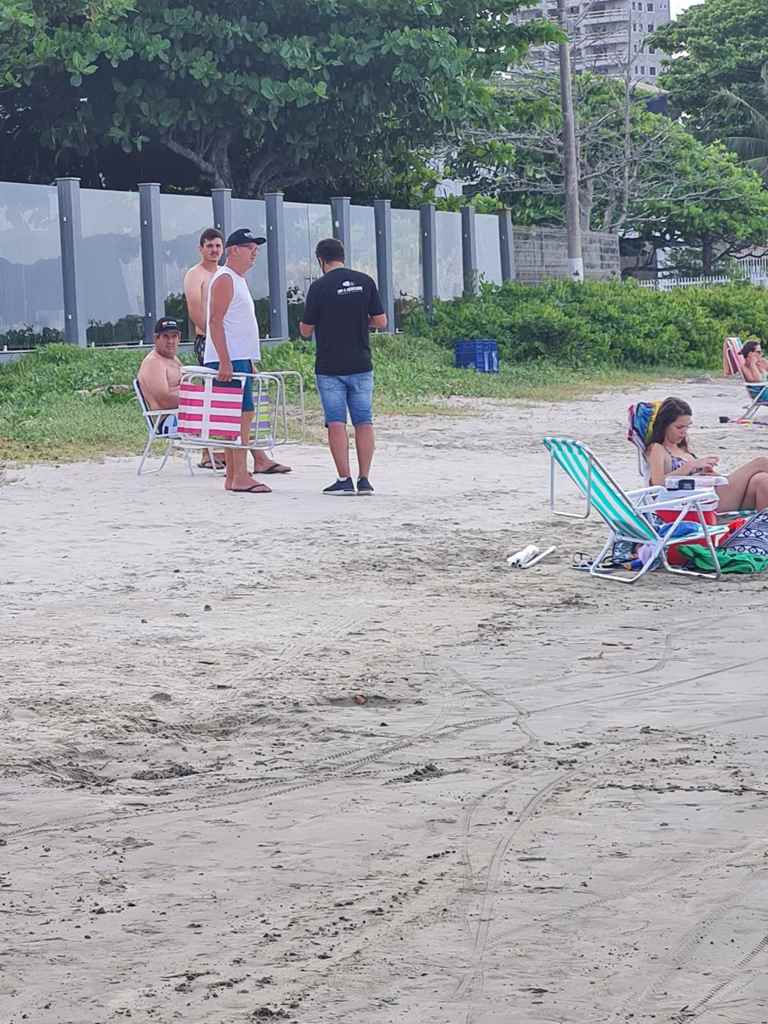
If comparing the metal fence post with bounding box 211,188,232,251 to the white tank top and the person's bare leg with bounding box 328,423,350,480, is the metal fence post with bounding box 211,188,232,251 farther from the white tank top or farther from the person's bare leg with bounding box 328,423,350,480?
the person's bare leg with bounding box 328,423,350,480

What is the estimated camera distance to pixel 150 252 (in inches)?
917

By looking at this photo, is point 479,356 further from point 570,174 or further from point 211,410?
point 211,410

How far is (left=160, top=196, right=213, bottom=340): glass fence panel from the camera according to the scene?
23703 mm

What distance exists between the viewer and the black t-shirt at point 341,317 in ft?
39.7

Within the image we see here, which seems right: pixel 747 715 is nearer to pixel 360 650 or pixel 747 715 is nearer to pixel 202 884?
pixel 360 650

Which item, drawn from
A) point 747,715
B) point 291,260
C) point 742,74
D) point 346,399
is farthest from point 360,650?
point 742,74

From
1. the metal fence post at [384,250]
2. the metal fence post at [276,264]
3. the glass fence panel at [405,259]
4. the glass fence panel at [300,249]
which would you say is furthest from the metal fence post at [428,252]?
the metal fence post at [276,264]

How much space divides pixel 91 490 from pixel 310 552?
3.01 meters

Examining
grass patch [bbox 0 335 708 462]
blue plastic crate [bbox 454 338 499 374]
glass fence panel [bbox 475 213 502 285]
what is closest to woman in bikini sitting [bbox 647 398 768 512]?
grass patch [bbox 0 335 708 462]

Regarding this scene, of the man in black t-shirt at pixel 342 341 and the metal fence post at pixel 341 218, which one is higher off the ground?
the metal fence post at pixel 341 218

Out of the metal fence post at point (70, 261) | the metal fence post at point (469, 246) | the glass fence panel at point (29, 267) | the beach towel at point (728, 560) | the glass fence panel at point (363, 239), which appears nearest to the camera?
the beach towel at point (728, 560)

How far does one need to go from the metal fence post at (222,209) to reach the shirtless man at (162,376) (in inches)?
437

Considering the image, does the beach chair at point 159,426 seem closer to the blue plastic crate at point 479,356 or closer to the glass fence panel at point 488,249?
the blue plastic crate at point 479,356

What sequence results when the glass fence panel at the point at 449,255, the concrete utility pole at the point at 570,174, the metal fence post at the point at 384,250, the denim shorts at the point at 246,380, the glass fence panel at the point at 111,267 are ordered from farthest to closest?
the concrete utility pole at the point at 570,174
the glass fence panel at the point at 449,255
the metal fence post at the point at 384,250
the glass fence panel at the point at 111,267
the denim shorts at the point at 246,380
